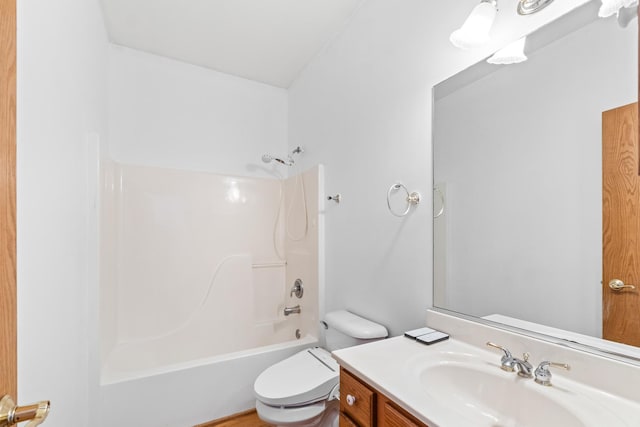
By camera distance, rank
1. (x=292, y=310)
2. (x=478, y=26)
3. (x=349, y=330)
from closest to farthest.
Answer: (x=478, y=26), (x=349, y=330), (x=292, y=310)

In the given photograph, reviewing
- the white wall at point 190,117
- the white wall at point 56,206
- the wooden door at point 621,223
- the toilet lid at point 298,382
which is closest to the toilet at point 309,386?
the toilet lid at point 298,382

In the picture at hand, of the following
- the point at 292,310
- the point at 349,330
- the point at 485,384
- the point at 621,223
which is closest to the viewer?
the point at 621,223

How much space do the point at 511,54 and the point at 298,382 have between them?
64.7 inches

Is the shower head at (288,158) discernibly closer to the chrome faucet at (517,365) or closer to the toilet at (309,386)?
the toilet at (309,386)

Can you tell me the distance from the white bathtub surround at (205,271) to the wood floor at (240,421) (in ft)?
0.16

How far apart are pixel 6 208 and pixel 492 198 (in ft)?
4.28

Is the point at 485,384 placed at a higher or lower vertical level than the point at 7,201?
lower

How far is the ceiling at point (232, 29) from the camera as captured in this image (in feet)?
5.92

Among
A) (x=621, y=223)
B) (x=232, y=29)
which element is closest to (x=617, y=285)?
(x=621, y=223)

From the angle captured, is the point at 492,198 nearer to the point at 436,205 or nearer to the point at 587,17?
the point at 436,205

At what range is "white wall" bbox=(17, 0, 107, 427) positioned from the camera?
78 cm

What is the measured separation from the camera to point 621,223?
796 mm

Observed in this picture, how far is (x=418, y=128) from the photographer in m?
1.38

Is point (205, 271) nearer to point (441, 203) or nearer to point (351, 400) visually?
point (351, 400)
